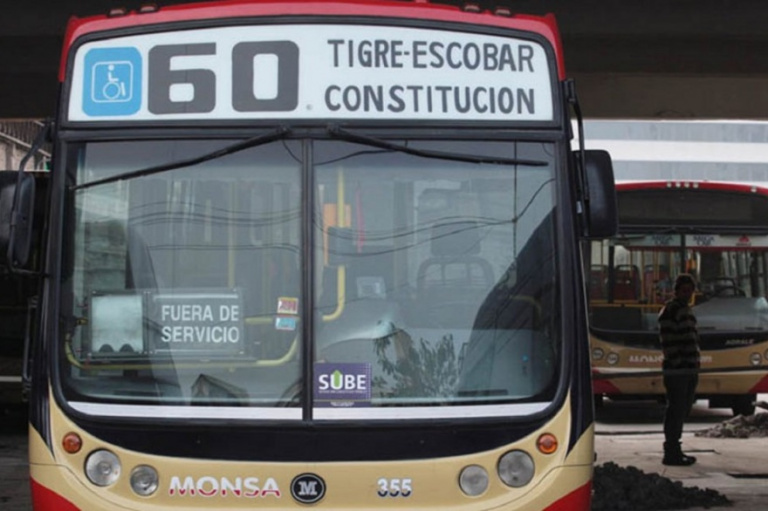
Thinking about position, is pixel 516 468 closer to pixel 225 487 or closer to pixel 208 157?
pixel 225 487

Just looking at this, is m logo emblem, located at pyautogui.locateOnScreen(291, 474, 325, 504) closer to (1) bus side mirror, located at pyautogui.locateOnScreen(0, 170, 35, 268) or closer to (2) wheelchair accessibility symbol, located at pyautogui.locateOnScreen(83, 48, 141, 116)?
(1) bus side mirror, located at pyautogui.locateOnScreen(0, 170, 35, 268)

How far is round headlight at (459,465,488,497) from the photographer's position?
17.4 feet

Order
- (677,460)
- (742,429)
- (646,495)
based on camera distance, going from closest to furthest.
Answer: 1. (646,495)
2. (677,460)
3. (742,429)

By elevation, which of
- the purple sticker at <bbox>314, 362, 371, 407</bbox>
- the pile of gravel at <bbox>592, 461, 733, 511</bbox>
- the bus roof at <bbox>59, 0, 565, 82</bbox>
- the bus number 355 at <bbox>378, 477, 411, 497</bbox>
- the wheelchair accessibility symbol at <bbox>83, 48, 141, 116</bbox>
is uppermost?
the bus roof at <bbox>59, 0, 565, 82</bbox>

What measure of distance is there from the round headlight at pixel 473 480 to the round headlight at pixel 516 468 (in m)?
0.08

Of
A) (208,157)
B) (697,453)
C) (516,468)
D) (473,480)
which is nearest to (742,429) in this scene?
(697,453)

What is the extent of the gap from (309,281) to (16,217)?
4.27 feet

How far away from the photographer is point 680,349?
39.0 ft

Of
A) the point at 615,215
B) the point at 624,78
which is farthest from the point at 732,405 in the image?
the point at 615,215

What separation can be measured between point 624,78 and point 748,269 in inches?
133

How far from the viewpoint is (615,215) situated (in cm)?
589

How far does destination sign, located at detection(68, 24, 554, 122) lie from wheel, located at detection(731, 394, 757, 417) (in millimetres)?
12656

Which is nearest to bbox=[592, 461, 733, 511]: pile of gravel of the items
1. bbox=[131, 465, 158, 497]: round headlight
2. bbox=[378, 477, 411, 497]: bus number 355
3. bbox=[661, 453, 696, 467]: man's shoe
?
bbox=[661, 453, 696, 467]: man's shoe

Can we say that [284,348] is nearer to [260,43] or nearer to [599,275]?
[260,43]
